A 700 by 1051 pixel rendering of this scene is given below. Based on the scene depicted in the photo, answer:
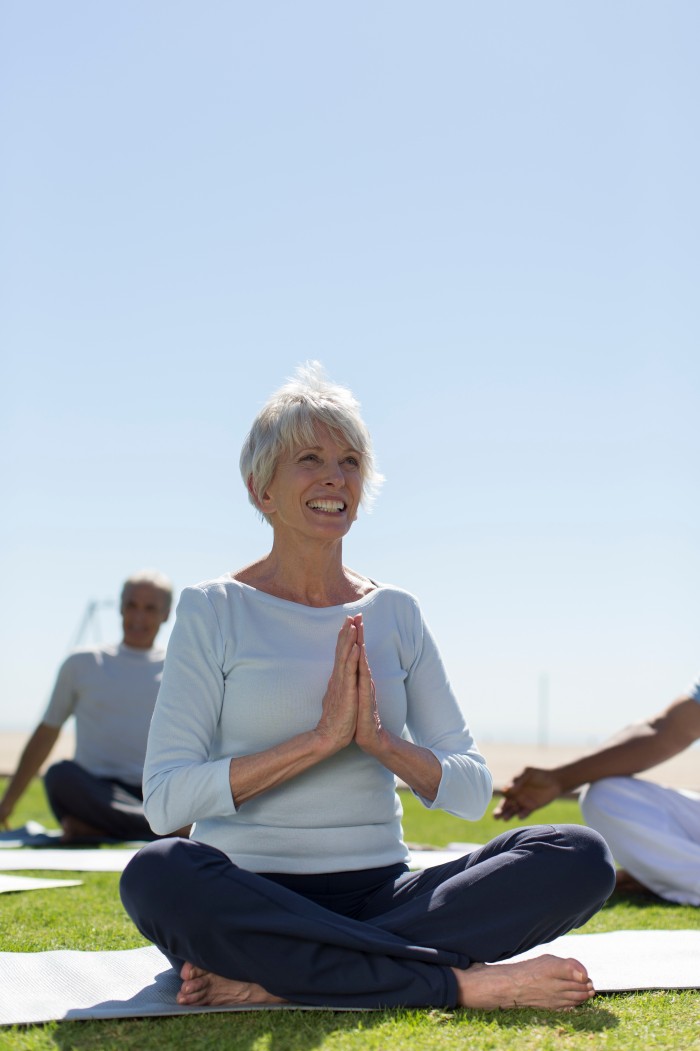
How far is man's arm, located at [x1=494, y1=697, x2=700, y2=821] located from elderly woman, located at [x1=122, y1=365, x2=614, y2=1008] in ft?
4.36

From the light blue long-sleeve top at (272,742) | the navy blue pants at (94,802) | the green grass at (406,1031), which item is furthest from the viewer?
the navy blue pants at (94,802)

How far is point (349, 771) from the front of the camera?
299 centimetres

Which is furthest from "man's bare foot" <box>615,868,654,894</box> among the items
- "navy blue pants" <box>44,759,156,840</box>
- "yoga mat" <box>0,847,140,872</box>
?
"navy blue pants" <box>44,759,156,840</box>

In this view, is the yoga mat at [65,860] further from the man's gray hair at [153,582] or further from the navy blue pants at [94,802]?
the man's gray hair at [153,582]

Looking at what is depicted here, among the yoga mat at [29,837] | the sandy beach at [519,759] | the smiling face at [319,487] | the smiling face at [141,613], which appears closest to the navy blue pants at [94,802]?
the yoga mat at [29,837]

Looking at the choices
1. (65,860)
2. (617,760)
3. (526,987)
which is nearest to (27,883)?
(65,860)

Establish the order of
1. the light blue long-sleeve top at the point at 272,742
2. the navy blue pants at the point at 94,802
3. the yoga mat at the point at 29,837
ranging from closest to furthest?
the light blue long-sleeve top at the point at 272,742, the yoga mat at the point at 29,837, the navy blue pants at the point at 94,802

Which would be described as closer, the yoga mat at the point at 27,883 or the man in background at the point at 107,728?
the yoga mat at the point at 27,883

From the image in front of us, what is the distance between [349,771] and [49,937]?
126 centimetres

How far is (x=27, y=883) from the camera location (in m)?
4.60

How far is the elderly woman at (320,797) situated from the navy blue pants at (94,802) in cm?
349

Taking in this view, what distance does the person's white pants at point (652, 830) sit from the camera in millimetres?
4430

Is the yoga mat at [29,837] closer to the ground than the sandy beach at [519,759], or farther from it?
farther from it

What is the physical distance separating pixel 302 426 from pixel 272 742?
0.84m
